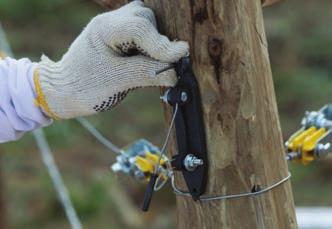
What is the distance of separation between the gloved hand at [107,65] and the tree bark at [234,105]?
6 cm

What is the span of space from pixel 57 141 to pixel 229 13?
210 inches

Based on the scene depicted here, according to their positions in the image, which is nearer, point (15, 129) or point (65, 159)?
point (15, 129)

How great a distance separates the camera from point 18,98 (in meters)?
2.04

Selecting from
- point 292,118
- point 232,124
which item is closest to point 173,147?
point 232,124

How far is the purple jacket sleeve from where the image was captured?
2.04 meters

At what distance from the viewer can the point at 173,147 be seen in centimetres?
208

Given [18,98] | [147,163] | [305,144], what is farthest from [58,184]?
[18,98]

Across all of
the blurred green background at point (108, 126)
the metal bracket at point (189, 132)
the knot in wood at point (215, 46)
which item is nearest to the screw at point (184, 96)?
the metal bracket at point (189, 132)

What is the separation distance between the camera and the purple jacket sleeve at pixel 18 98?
204cm

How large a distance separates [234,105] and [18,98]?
1.69 feet

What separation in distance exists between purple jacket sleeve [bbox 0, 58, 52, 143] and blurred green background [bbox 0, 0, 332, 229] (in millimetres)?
2859

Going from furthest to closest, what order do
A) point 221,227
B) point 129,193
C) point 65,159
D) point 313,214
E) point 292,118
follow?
point 292,118 < point 65,159 < point 129,193 < point 313,214 < point 221,227

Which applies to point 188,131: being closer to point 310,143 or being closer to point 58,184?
point 310,143

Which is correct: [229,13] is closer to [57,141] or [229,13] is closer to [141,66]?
[141,66]
